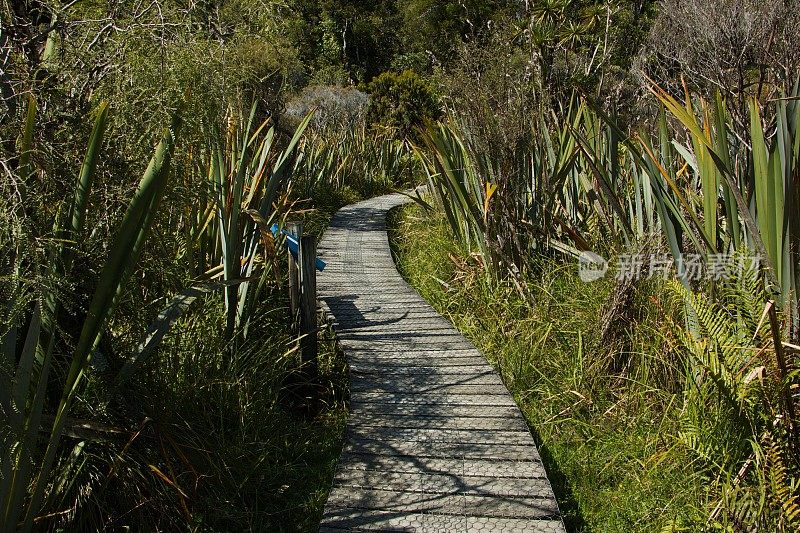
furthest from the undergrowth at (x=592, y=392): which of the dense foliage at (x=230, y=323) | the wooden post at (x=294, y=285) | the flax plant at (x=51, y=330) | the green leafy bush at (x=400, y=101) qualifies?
the green leafy bush at (x=400, y=101)

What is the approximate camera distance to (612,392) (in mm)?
3398

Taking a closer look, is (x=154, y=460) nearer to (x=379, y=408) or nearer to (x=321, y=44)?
(x=379, y=408)

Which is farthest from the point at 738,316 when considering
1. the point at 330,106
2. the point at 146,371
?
the point at 330,106

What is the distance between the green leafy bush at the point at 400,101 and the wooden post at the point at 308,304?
12856 mm

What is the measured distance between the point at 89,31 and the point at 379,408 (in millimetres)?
1996

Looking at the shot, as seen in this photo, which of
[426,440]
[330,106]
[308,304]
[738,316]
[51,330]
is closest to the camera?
[51,330]

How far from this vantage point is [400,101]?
16844mm

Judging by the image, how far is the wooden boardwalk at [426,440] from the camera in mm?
2504

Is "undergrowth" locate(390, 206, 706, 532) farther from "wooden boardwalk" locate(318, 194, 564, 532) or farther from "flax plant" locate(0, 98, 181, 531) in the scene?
"flax plant" locate(0, 98, 181, 531)

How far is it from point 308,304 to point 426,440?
1.10 m

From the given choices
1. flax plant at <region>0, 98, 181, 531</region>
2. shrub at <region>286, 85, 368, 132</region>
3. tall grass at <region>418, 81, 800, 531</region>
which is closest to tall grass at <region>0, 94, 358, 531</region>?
flax plant at <region>0, 98, 181, 531</region>

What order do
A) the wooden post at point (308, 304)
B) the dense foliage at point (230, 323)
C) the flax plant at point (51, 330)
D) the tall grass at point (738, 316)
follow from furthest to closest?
the wooden post at point (308, 304)
the tall grass at point (738, 316)
the dense foliage at point (230, 323)
the flax plant at point (51, 330)

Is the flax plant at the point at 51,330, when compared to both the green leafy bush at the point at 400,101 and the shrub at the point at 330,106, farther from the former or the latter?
the green leafy bush at the point at 400,101

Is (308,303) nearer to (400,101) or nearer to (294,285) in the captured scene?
(294,285)
